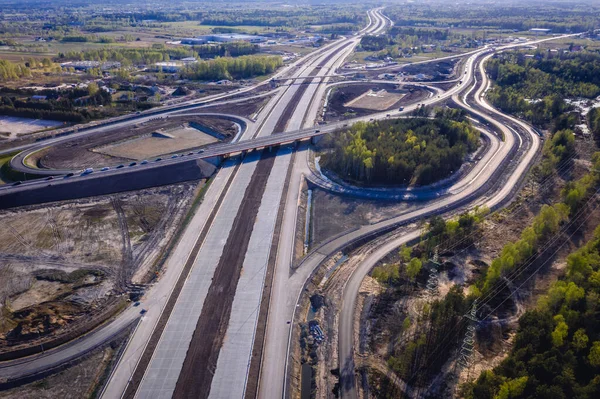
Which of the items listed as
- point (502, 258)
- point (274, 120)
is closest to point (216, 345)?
point (502, 258)

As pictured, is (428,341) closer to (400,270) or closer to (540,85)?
(400,270)

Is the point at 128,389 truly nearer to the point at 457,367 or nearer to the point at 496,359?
the point at 457,367

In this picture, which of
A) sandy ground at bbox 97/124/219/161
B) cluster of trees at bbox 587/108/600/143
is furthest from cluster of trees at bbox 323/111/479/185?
sandy ground at bbox 97/124/219/161

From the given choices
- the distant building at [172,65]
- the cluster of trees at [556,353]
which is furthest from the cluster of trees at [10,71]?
the cluster of trees at [556,353]

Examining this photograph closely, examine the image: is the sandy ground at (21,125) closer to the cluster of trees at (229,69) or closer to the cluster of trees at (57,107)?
the cluster of trees at (57,107)

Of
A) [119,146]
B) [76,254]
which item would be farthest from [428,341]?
[119,146]
